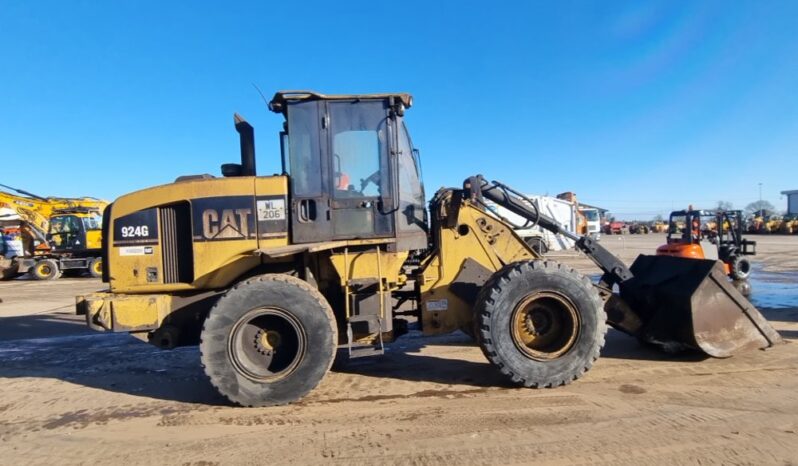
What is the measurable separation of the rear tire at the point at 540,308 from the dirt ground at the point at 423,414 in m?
0.23

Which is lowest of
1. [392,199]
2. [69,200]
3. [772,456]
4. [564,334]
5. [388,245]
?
[772,456]

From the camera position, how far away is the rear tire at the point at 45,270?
18.1 metres

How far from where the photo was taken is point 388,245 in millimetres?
4672

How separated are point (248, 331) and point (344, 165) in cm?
189

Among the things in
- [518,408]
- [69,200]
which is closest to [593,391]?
[518,408]

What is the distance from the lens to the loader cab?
14.9ft

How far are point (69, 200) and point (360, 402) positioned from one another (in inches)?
889

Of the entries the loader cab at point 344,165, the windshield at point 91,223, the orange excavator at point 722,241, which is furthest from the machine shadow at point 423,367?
the windshield at point 91,223

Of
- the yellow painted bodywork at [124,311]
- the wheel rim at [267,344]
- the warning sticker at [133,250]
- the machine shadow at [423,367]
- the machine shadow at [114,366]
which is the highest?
the warning sticker at [133,250]

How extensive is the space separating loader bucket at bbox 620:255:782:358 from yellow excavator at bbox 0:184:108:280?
64.7 feet

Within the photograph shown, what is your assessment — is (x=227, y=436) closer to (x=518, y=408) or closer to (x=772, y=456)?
(x=518, y=408)

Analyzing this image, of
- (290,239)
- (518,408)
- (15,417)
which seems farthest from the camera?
(290,239)

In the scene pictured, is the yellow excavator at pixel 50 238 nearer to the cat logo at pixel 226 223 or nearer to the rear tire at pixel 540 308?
the cat logo at pixel 226 223

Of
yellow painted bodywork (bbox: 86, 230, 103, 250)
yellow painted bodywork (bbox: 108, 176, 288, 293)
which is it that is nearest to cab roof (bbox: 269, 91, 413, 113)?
yellow painted bodywork (bbox: 108, 176, 288, 293)
